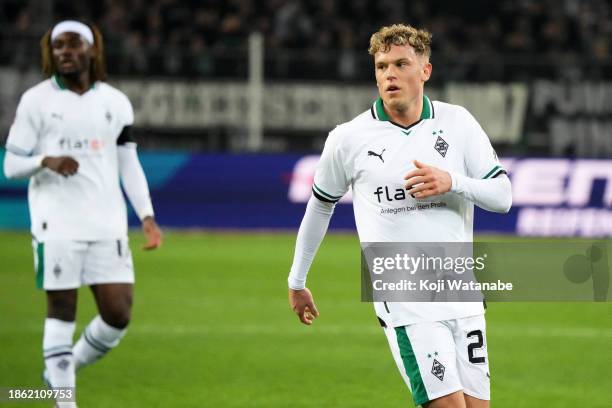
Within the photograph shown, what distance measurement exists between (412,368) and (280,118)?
14.6m

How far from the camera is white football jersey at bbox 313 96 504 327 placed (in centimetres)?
555

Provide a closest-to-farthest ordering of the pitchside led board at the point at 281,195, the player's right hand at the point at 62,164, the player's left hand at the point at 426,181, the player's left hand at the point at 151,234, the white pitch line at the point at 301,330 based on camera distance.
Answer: the player's left hand at the point at 426,181, the player's right hand at the point at 62,164, the player's left hand at the point at 151,234, the white pitch line at the point at 301,330, the pitchside led board at the point at 281,195

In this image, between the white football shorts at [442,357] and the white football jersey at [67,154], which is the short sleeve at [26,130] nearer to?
the white football jersey at [67,154]

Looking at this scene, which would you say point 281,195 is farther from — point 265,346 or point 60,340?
point 60,340

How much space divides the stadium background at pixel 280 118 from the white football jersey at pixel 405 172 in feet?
20.9

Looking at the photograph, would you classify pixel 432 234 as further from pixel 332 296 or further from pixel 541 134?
pixel 541 134

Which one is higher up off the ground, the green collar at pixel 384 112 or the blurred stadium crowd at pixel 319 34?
the green collar at pixel 384 112

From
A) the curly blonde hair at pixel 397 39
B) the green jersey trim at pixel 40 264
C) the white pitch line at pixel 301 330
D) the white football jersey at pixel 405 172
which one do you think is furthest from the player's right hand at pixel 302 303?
the white pitch line at pixel 301 330

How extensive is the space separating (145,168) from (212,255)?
2.96 metres

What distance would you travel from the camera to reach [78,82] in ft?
23.7

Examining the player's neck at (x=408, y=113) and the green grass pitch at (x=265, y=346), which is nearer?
the player's neck at (x=408, y=113)

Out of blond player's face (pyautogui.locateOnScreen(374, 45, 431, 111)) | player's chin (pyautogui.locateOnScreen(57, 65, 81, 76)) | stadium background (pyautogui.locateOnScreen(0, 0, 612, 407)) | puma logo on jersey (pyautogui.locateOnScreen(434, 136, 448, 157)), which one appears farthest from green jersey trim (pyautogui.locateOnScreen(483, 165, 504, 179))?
stadium background (pyautogui.locateOnScreen(0, 0, 612, 407))

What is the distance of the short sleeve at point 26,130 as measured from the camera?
711 centimetres

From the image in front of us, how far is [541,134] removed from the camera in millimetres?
19922
